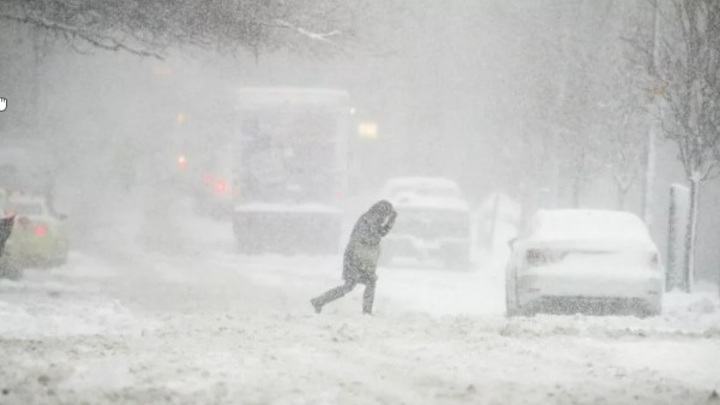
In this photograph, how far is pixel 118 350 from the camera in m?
8.86

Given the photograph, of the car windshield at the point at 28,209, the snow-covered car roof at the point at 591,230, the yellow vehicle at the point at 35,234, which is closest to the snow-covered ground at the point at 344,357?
the snow-covered car roof at the point at 591,230

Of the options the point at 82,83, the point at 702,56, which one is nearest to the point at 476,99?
the point at 702,56

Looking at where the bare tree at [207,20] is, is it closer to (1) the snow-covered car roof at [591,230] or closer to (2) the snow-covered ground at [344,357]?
(2) the snow-covered ground at [344,357]

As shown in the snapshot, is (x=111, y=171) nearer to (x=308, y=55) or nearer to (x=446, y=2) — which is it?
(x=446, y=2)

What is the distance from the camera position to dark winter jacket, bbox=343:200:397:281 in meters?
12.9

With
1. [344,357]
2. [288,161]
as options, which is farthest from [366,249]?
[288,161]

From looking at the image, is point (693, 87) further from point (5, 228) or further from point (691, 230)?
point (5, 228)

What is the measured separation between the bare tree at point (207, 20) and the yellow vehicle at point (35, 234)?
4617 millimetres

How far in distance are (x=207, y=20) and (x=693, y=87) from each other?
762 cm

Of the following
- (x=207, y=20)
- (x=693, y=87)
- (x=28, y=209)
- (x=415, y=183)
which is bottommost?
(x=28, y=209)

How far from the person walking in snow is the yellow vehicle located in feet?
27.8

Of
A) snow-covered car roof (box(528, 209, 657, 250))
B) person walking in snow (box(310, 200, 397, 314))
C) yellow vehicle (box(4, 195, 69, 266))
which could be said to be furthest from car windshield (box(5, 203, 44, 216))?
snow-covered car roof (box(528, 209, 657, 250))

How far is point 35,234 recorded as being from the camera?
64.6ft

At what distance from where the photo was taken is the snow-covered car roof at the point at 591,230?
13.3 m
